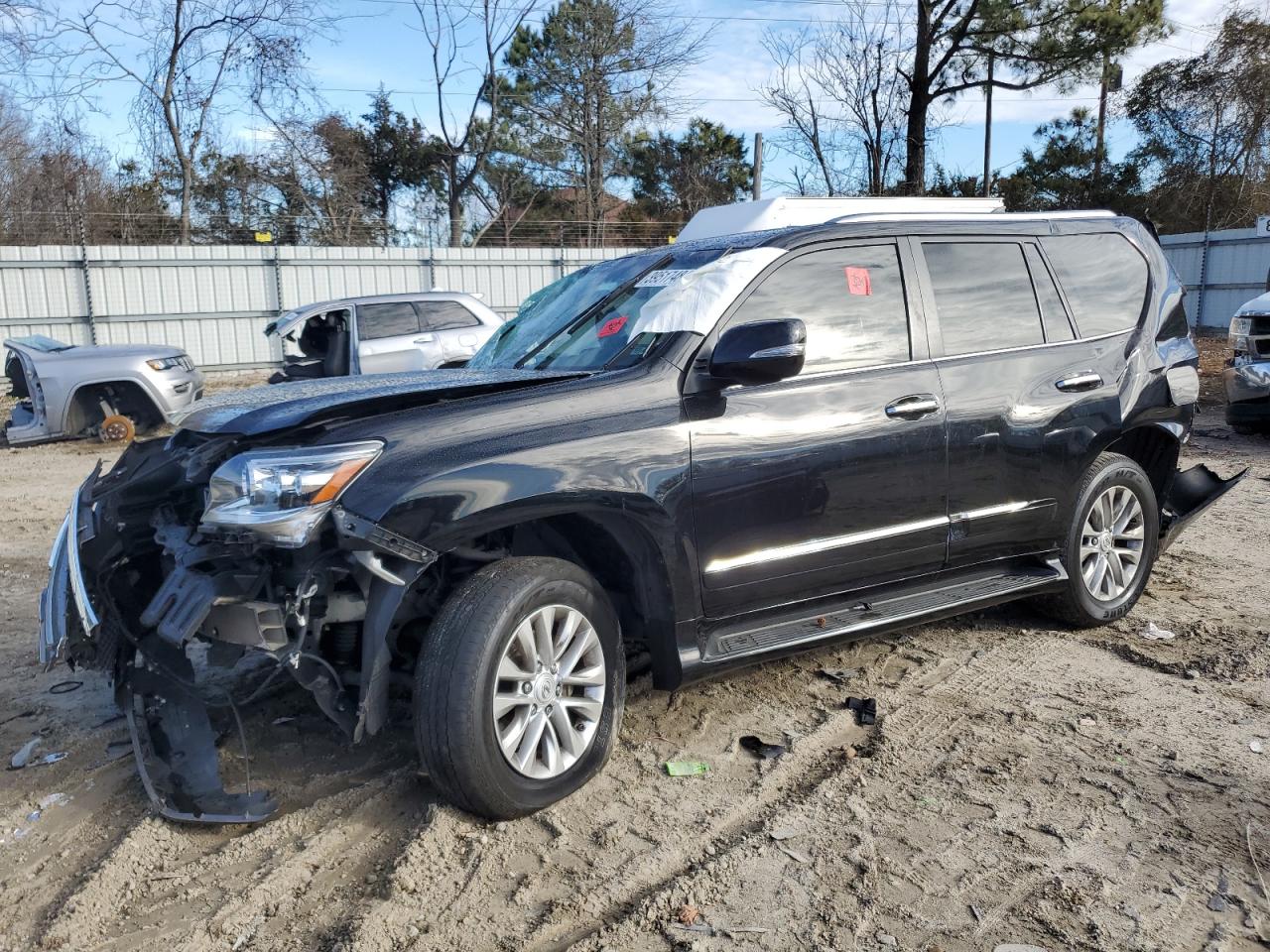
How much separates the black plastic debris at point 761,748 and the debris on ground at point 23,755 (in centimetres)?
259

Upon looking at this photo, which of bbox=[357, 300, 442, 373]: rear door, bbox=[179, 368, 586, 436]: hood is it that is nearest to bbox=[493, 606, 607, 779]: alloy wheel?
bbox=[179, 368, 586, 436]: hood

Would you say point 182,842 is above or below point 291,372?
below

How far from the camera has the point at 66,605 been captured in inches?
129

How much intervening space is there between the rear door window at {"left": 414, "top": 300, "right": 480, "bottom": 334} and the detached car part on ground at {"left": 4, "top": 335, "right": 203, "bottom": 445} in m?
2.72

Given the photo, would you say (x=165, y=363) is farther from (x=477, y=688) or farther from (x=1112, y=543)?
(x=1112, y=543)

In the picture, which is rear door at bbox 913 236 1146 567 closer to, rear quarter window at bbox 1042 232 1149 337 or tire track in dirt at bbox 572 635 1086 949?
rear quarter window at bbox 1042 232 1149 337

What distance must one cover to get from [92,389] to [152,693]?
900cm

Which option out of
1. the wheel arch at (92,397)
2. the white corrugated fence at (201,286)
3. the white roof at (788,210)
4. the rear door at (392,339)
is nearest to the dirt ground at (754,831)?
the white roof at (788,210)

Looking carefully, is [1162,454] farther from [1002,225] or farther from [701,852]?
[701,852]

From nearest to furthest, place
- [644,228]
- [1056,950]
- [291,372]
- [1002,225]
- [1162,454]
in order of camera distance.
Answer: [1056,950], [1002,225], [1162,454], [291,372], [644,228]

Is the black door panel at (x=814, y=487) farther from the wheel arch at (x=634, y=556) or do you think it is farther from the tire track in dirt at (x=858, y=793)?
the tire track in dirt at (x=858, y=793)

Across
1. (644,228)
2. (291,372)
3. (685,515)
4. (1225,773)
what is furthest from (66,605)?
(644,228)

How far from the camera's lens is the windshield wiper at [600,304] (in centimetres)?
416

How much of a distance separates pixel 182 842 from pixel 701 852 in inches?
61.8
